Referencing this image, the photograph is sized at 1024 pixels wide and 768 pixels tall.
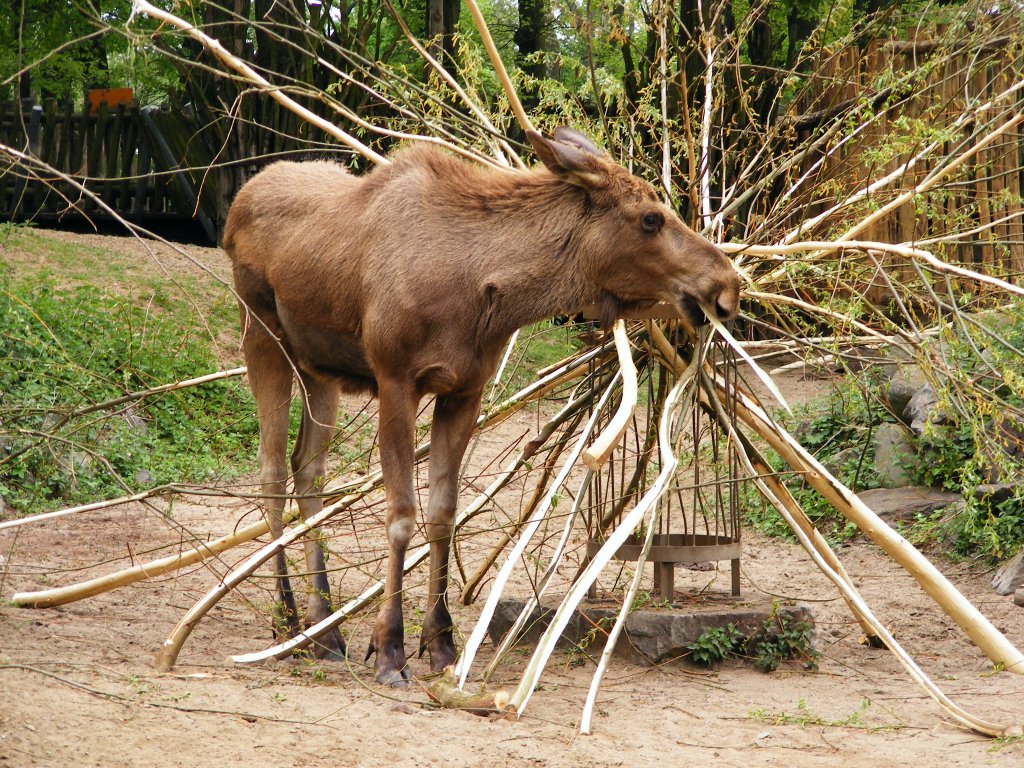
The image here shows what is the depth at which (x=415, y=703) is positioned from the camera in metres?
4.55

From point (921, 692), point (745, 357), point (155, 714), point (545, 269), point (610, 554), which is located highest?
point (545, 269)

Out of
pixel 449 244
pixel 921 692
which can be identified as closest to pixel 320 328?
A: pixel 449 244

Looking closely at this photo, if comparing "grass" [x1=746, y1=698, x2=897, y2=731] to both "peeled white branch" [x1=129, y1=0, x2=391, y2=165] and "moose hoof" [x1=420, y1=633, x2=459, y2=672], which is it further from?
"peeled white branch" [x1=129, y1=0, x2=391, y2=165]

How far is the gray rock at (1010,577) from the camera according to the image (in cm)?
702

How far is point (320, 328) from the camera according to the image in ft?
18.3

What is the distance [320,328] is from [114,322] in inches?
256

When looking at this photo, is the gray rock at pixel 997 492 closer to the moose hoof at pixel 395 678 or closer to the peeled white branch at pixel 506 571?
the peeled white branch at pixel 506 571

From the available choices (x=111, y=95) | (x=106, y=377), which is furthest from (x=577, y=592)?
(x=111, y=95)

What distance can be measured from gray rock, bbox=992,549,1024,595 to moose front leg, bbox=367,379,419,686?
3.98 metres

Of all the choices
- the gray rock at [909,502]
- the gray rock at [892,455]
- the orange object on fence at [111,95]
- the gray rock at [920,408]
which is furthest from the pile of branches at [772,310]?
the orange object on fence at [111,95]

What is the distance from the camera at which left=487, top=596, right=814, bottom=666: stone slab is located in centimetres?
565

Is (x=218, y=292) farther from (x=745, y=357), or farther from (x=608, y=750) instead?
(x=608, y=750)

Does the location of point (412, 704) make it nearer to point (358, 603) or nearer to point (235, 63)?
point (358, 603)

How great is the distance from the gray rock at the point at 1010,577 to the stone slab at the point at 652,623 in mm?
1799
